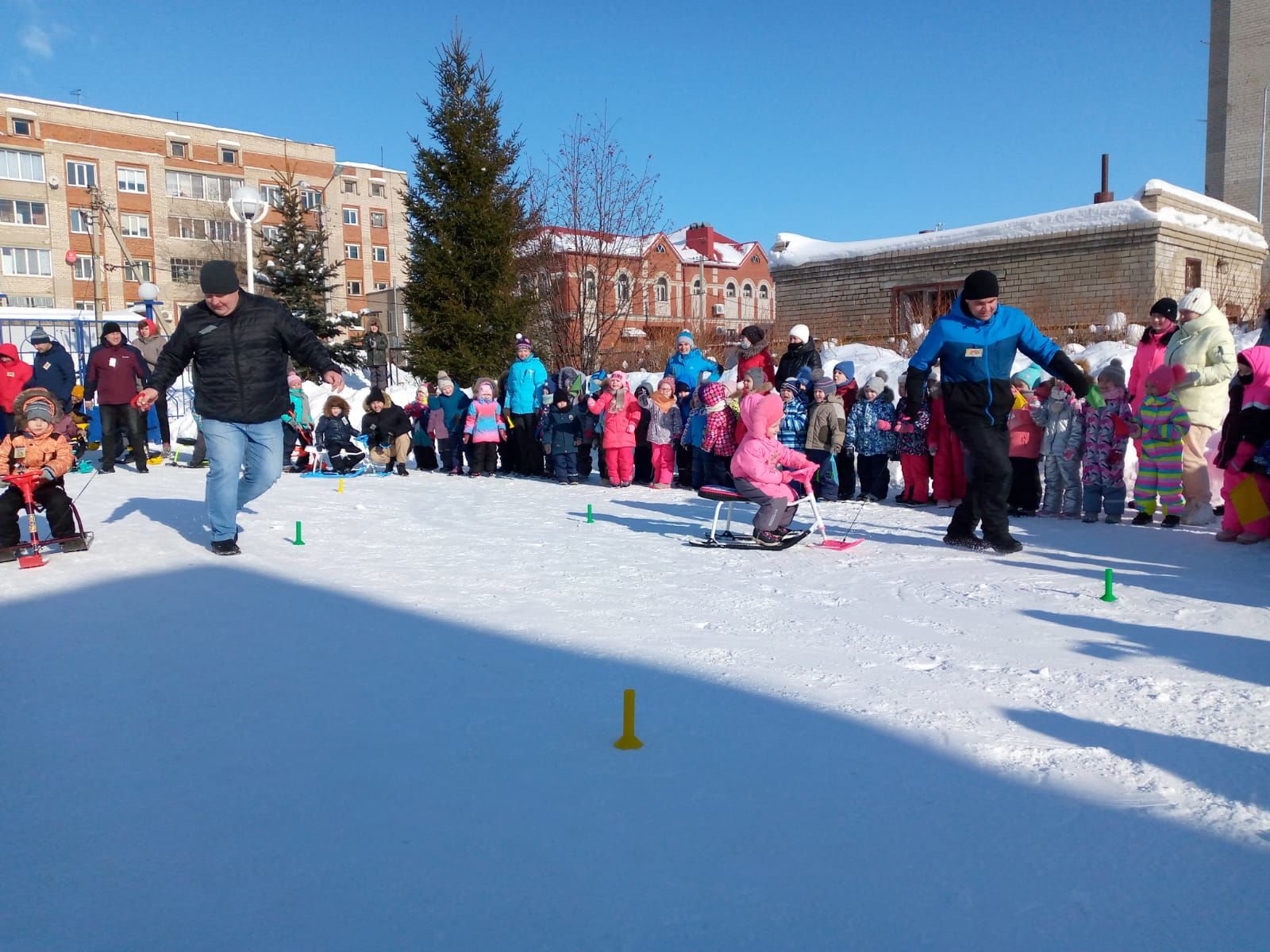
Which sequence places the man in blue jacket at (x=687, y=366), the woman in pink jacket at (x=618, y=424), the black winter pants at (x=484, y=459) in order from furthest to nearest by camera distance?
the black winter pants at (x=484, y=459) → the man in blue jacket at (x=687, y=366) → the woman in pink jacket at (x=618, y=424)

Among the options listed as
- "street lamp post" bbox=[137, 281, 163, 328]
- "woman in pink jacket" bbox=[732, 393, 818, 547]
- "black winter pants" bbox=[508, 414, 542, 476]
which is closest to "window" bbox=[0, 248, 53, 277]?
"street lamp post" bbox=[137, 281, 163, 328]

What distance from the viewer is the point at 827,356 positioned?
22047mm

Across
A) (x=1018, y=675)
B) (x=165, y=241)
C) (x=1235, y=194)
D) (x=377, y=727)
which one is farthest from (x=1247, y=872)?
(x=165, y=241)

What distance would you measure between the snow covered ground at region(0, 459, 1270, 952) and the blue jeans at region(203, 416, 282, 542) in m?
0.74

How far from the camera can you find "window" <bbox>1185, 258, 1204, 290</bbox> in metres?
23.5

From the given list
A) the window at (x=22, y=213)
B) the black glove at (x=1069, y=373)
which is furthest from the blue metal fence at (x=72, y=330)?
the window at (x=22, y=213)

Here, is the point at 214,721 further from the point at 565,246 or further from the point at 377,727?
the point at 565,246

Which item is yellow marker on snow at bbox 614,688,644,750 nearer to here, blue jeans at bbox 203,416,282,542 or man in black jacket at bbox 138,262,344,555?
man in black jacket at bbox 138,262,344,555

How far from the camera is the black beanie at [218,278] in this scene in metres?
6.66

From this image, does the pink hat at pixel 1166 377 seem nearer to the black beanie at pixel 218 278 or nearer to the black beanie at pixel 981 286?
the black beanie at pixel 981 286

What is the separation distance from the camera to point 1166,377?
8055 millimetres

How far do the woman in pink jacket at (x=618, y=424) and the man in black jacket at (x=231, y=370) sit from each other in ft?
19.1

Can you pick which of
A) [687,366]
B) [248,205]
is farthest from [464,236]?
[687,366]

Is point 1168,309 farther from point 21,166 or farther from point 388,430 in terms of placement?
point 21,166
